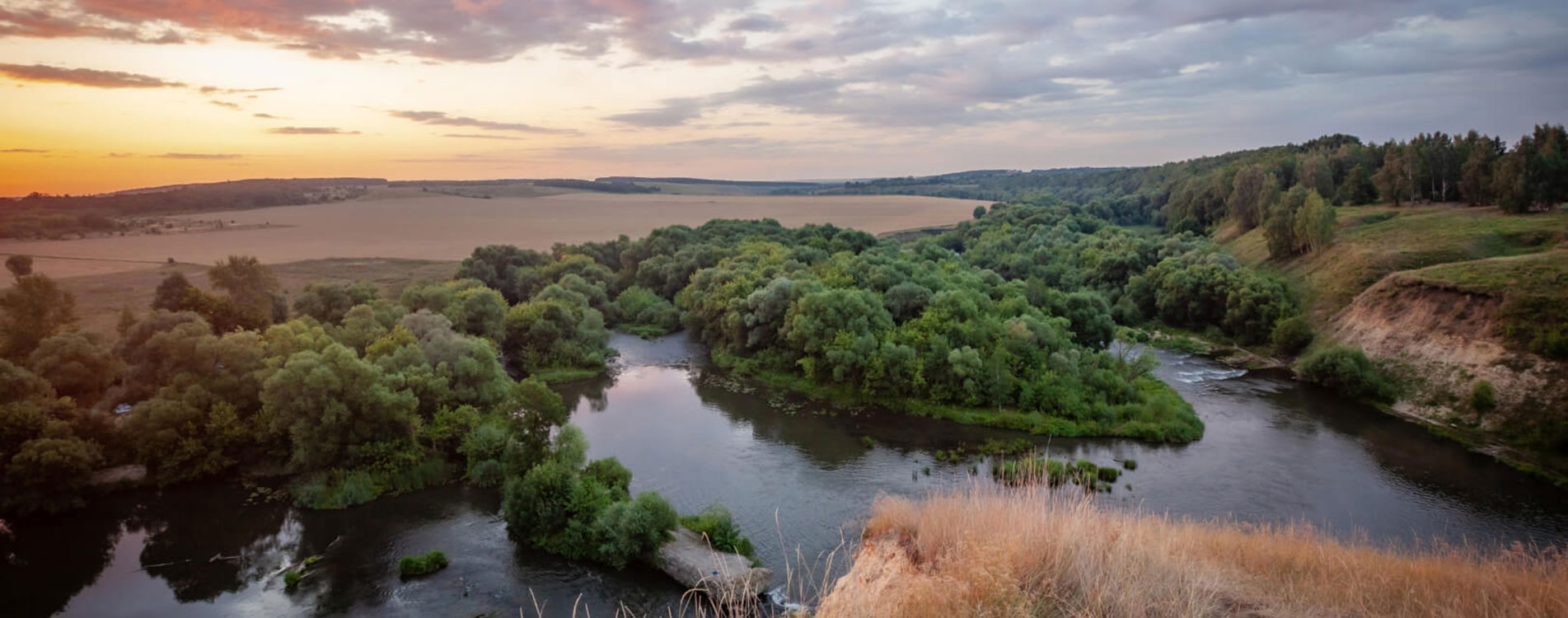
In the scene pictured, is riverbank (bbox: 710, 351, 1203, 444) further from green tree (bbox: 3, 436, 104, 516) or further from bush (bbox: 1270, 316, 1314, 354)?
green tree (bbox: 3, 436, 104, 516)

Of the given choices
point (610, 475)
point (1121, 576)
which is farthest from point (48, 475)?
point (1121, 576)

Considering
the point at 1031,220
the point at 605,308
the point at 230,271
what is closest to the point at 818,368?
the point at 605,308

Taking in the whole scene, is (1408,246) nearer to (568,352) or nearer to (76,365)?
(568,352)

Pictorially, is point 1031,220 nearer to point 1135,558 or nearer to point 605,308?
point 605,308

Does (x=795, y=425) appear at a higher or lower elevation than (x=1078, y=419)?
lower

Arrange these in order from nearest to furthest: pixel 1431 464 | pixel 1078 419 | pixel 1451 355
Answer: pixel 1431 464
pixel 1078 419
pixel 1451 355

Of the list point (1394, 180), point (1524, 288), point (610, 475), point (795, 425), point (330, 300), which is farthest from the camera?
point (1394, 180)
